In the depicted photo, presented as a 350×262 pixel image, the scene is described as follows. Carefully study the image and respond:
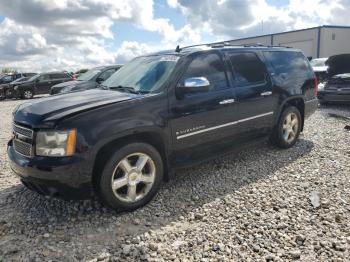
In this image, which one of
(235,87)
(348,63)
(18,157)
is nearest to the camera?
(18,157)

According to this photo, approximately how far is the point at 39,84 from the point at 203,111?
64.1ft

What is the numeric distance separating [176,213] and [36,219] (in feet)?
5.15

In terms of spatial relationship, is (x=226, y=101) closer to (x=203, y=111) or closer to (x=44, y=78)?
(x=203, y=111)

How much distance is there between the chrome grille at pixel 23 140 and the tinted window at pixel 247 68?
287cm

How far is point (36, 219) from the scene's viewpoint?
378 cm

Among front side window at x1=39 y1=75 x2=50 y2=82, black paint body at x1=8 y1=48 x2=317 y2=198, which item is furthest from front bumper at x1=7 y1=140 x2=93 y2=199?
front side window at x1=39 y1=75 x2=50 y2=82

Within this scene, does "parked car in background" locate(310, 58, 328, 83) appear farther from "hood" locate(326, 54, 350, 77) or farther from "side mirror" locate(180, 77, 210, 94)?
"side mirror" locate(180, 77, 210, 94)

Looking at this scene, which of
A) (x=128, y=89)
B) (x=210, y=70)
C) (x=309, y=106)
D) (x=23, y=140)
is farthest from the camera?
(x=309, y=106)

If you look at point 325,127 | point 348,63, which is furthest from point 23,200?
point 348,63

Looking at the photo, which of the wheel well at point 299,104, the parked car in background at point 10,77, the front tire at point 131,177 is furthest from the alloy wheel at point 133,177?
the parked car in background at point 10,77

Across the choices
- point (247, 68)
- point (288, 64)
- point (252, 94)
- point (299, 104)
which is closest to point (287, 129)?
point (299, 104)

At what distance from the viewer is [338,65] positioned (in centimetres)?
1093

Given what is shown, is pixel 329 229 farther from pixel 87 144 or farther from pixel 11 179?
pixel 11 179

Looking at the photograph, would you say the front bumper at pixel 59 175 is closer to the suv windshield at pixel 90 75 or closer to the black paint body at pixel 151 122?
the black paint body at pixel 151 122
